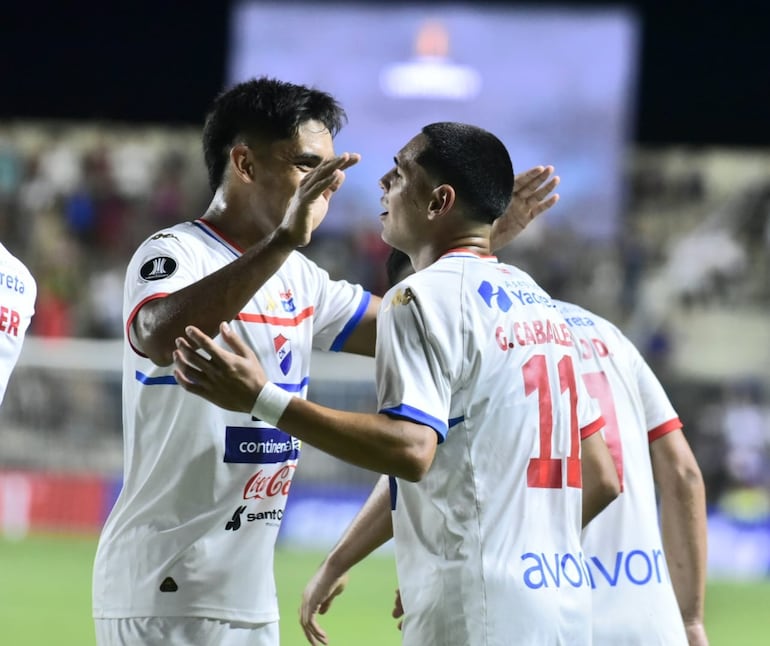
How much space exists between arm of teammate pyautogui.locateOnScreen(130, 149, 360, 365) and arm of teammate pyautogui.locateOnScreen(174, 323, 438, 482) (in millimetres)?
330

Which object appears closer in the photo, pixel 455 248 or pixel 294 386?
pixel 455 248

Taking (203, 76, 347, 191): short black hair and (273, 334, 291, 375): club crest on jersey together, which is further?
(203, 76, 347, 191): short black hair

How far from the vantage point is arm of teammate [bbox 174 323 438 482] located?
2916 millimetres

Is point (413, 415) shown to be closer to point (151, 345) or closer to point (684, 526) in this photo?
point (151, 345)

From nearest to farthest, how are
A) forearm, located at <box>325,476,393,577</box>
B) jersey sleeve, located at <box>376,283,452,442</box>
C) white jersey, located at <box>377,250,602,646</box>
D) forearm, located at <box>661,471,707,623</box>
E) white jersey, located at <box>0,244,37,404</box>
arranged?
jersey sleeve, located at <box>376,283,452,442</box> < white jersey, located at <box>377,250,602,646</box> < white jersey, located at <box>0,244,37,404</box> < forearm, located at <box>325,476,393,577</box> < forearm, located at <box>661,471,707,623</box>

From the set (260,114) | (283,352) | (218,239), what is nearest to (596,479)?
(283,352)

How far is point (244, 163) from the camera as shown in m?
3.92

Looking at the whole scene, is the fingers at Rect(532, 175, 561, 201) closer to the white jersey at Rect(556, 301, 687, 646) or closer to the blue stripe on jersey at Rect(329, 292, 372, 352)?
the white jersey at Rect(556, 301, 687, 646)

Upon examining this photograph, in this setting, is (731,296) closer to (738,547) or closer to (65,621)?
(738,547)

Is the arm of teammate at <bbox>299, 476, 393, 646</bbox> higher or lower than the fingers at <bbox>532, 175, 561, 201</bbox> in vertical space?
lower

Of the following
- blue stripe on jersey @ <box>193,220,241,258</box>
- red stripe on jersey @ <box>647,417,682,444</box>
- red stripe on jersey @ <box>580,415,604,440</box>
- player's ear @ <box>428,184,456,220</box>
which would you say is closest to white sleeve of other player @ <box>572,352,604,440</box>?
red stripe on jersey @ <box>580,415,604,440</box>

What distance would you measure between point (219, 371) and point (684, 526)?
1822 mm

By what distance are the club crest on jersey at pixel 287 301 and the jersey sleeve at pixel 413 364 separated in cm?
73

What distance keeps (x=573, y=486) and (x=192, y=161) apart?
767 inches
